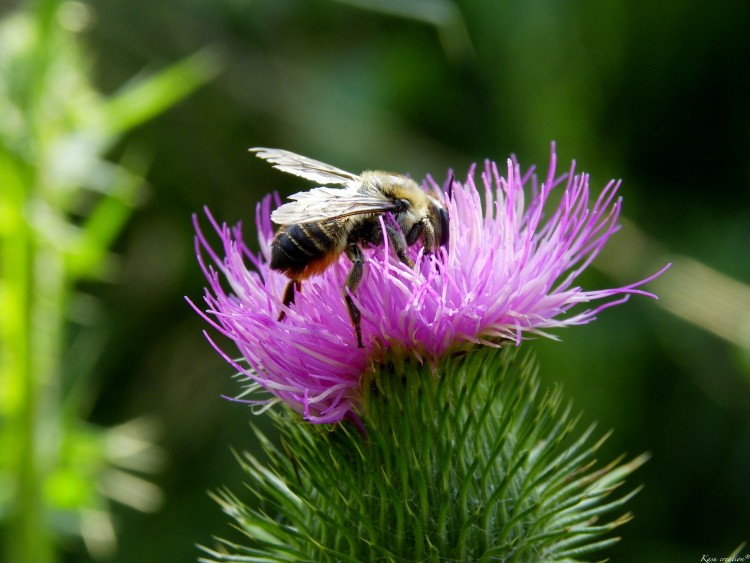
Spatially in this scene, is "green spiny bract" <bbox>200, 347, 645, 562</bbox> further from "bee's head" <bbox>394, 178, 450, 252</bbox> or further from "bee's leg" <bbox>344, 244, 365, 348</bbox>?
"bee's head" <bbox>394, 178, 450, 252</bbox>

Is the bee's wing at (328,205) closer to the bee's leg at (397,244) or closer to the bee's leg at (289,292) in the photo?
the bee's leg at (397,244)

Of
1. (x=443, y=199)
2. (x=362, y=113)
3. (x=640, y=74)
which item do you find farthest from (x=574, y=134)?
(x=443, y=199)

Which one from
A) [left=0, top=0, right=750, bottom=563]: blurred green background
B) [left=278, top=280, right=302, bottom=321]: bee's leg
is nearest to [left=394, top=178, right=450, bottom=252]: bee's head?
[left=278, top=280, right=302, bottom=321]: bee's leg

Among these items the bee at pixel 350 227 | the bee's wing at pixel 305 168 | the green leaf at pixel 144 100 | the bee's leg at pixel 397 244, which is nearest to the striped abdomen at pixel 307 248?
the bee at pixel 350 227

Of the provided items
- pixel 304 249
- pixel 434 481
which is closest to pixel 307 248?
pixel 304 249

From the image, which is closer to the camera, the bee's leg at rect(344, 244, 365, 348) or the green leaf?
the bee's leg at rect(344, 244, 365, 348)

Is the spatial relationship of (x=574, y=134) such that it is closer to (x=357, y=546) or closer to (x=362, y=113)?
(x=362, y=113)
